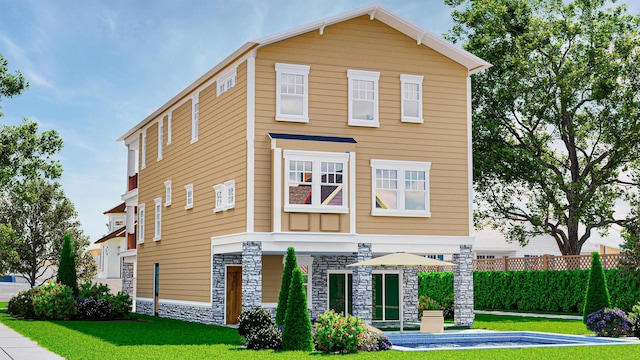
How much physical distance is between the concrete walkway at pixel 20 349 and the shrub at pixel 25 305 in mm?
8133

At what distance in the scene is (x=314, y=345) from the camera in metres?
19.2

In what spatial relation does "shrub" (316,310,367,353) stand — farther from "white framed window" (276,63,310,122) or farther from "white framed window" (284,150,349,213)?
"white framed window" (276,63,310,122)

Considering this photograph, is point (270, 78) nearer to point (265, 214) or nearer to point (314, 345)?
point (265, 214)

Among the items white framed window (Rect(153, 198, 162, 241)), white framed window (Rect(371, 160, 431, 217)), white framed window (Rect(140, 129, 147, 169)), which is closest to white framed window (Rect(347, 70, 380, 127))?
white framed window (Rect(371, 160, 431, 217))

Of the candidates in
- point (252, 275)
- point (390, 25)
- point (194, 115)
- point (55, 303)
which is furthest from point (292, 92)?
point (55, 303)

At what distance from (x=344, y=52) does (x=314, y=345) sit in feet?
36.8

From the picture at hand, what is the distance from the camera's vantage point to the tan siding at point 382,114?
83.4ft

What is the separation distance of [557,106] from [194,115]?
18.5m

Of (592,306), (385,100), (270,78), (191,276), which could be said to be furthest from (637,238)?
(191,276)

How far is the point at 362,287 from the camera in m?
25.8

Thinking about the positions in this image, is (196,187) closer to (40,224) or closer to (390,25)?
(390,25)

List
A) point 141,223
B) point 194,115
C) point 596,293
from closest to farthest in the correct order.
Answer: point 596,293, point 194,115, point 141,223

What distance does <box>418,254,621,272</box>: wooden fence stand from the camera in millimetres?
A: 31314

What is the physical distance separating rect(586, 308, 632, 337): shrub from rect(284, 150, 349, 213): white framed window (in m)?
8.27
